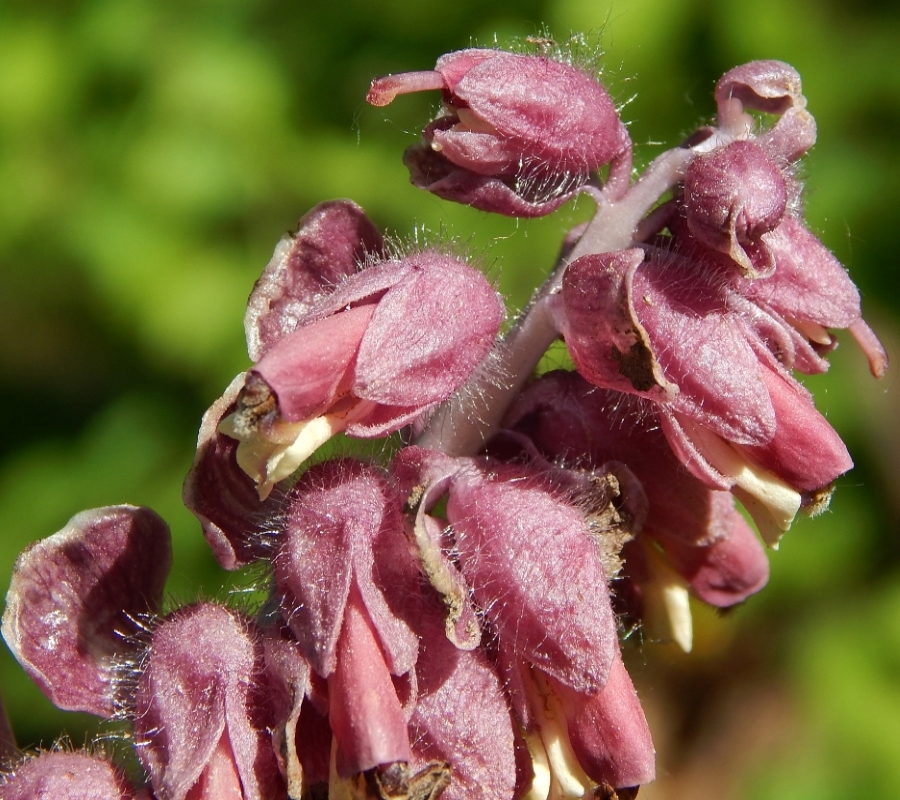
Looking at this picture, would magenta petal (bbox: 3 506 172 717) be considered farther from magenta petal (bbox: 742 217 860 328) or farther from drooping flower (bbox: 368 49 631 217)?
magenta petal (bbox: 742 217 860 328)

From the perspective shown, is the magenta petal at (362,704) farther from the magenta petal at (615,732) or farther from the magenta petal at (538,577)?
the magenta petal at (615,732)

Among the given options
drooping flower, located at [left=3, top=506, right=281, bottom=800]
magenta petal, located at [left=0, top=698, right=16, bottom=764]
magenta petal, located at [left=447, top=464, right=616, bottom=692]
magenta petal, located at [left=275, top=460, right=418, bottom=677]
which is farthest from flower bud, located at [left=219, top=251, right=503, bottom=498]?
magenta petal, located at [left=0, top=698, right=16, bottom=764]

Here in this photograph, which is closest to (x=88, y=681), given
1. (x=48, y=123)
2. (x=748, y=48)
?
(x=48, y=123)

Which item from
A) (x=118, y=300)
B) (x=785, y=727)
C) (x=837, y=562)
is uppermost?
(x=118, y=300)

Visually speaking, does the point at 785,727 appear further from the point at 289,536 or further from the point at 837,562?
the point at 289,536

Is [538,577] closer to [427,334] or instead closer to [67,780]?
[427,334]

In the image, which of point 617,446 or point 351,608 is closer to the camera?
point 351,608

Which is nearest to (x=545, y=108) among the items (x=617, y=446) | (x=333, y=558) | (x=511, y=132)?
(x=511, y=132)
